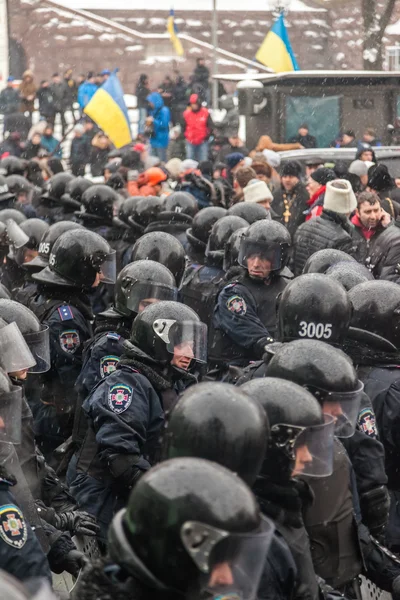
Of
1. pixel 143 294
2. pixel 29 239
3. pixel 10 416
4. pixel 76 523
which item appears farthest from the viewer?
pixel 29 239

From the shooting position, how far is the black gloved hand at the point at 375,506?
17.1 ft

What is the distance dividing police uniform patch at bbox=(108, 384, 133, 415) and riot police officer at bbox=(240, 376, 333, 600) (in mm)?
1179

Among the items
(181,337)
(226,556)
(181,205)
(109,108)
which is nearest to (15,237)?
(181,205)

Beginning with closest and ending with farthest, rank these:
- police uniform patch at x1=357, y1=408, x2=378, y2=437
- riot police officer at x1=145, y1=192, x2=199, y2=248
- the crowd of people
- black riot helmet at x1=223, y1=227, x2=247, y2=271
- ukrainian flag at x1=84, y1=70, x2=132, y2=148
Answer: the crowd of people → police uniform patch at x1=357, y1=408, x2=378, y2=437 → black riot helmet at x1=223, y1=227, x2=247, y2=271 → riot police officer at x1=145, y1=192, x2=199, y2=248 → ukrainian flag at x1=84, y1=70, x2=132, y2=148

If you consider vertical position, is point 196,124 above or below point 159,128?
above

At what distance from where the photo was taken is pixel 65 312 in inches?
294

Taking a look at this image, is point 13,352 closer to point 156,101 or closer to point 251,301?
point 251,301

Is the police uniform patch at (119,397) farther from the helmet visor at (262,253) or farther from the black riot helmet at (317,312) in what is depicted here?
the helmet visor at (262,253)

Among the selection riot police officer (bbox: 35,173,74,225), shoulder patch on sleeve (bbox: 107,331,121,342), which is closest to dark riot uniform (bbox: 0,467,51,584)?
shoulder patch on sleeve (bbox: 107,331,121,342)

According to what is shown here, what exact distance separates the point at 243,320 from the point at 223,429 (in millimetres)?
4096

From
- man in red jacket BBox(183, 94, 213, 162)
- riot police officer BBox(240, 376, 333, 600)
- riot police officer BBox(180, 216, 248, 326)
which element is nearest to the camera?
riot police officer BBox(240, 376, 333, 600)

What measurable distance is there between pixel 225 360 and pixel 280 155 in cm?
823

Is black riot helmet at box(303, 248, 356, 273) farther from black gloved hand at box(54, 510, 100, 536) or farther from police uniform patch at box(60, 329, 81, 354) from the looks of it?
black gloved hand at box(54, 510, 100, 536)

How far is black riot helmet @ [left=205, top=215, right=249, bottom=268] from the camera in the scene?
9125 millimetres
